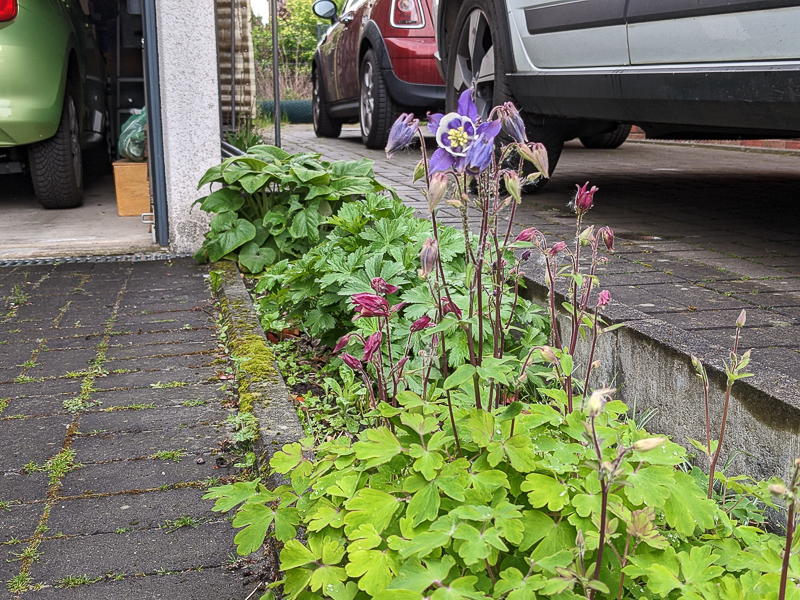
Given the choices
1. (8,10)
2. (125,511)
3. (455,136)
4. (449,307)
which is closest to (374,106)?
(8,10)

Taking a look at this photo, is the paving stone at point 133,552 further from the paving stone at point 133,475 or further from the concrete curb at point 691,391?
the concrete curb at point 691,391

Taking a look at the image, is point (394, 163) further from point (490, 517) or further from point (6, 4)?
point (490, 517)

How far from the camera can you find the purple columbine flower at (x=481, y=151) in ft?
4.58

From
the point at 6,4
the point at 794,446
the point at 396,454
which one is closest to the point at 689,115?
the point at 794,446

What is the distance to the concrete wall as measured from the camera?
15.0 feet

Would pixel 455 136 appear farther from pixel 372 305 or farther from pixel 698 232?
pixel 698 232

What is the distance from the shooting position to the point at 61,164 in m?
5.69

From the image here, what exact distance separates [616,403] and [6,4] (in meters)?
4.52

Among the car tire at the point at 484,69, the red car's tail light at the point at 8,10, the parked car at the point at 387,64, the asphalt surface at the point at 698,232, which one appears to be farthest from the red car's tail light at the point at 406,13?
the red car's tail light at the point at 8,10

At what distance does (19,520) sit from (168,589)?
509mm

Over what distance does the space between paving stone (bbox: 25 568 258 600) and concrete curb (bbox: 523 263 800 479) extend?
1106mm

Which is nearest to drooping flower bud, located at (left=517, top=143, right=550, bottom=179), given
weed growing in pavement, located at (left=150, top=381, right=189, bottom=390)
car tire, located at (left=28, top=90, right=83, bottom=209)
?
weed growing in pavement, located at (left=150, top=381, right=189, bottom=390)

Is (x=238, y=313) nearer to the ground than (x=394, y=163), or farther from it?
nearer to the ground

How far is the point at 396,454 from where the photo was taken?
152 cm
